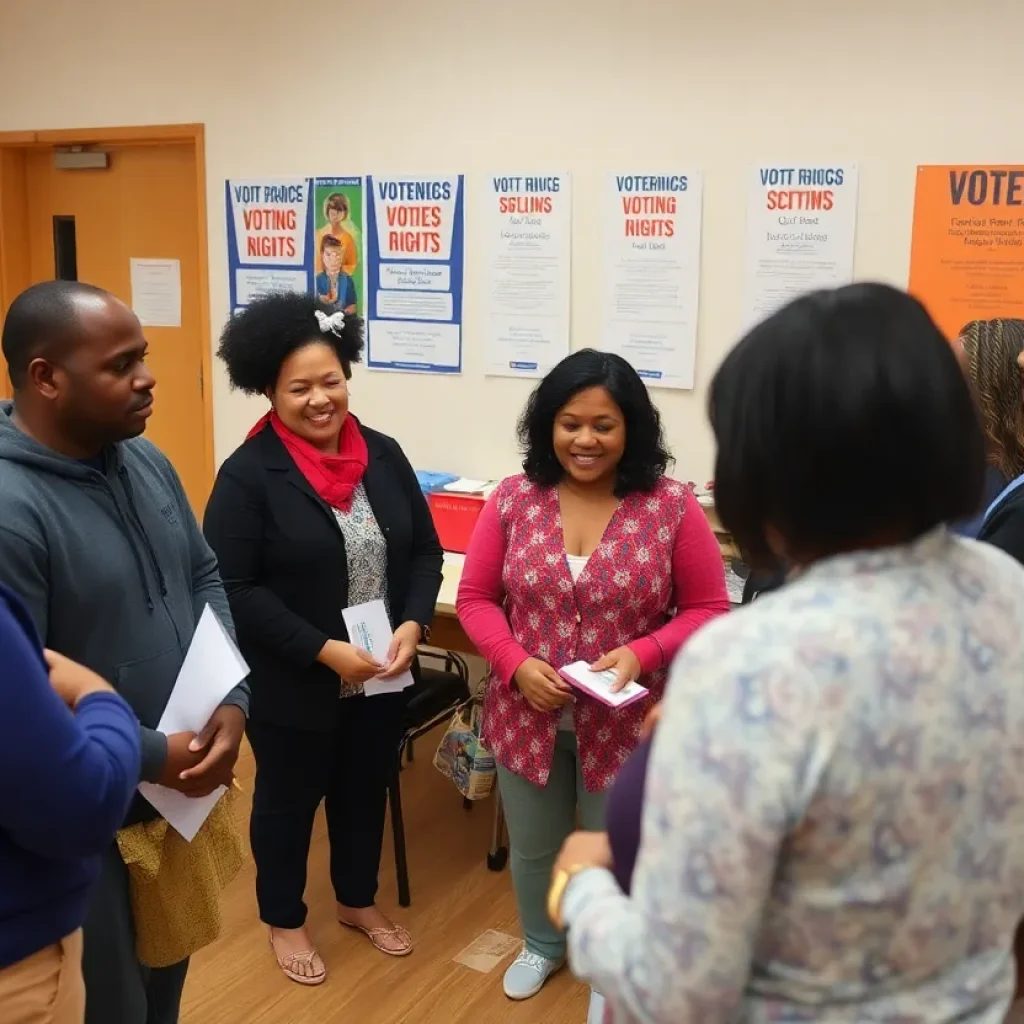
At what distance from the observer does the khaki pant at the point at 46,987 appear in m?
1.15

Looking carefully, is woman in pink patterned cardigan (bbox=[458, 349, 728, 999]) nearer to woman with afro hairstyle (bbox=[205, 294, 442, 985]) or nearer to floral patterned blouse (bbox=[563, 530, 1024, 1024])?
woman with afro hairstyle (bbox=[205, 294, 442, 985])

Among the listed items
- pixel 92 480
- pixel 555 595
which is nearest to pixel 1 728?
pixel 92 480

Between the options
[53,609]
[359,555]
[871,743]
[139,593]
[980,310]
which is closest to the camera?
[871,743]

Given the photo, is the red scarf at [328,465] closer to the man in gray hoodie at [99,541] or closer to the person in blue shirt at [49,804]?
the man in gray hoodie at [99,541]

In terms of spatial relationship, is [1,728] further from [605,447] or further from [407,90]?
[407,90]

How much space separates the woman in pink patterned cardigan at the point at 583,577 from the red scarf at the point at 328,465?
0.31 m

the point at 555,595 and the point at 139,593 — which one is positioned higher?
the point at 139,593

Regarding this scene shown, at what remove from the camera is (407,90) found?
11.8ft

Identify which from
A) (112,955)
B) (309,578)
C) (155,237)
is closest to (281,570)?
(309,578)

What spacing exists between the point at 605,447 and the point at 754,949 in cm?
143

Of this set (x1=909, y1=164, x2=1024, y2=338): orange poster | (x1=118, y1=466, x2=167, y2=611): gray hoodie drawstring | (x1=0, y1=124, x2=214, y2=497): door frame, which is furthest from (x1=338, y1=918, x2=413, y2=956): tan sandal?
(x1=0, y1=124, x2=214, y2=497): door frame

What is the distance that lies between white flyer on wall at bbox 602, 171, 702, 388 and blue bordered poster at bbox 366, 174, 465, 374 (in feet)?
1.86

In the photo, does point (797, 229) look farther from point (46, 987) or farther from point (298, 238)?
point (46, 987)

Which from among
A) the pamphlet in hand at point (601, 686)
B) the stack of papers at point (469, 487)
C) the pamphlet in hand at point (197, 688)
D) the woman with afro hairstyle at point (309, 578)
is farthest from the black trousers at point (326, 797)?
the stack of papers at point (469, 487)
